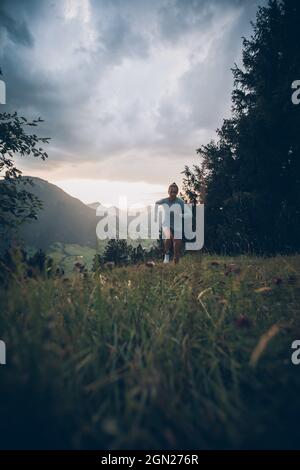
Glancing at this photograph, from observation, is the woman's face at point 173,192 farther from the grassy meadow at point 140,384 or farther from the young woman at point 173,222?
the grassy meadow at point 140,384

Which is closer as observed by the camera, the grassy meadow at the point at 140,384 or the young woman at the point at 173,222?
the grassy meadow at the point at 140,384

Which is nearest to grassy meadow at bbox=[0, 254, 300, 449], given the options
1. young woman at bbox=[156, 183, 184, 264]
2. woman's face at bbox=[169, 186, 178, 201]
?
young woman at bbox=[156, 183, 184, 264]

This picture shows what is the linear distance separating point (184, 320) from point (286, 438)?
3.44 ft

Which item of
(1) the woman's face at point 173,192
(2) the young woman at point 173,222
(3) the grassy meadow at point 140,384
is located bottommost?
(3) the grassy meadow at point 140,384

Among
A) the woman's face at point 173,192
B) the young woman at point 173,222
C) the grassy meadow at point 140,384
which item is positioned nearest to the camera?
the grassy meadow at point 140,384

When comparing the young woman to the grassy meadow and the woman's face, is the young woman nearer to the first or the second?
the woman's face

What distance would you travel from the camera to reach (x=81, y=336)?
1820mm

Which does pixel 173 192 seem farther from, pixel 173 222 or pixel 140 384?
pixel 140 384

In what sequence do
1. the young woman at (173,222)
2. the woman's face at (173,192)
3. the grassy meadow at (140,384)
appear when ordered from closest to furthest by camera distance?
the grassy meadow at (140,384) → the young woman at (173,222) → the woman's face at (173,192)

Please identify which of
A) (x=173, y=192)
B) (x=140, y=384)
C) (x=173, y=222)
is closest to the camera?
(x=140, y=384)

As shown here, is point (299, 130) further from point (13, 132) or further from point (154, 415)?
point (154, 415)

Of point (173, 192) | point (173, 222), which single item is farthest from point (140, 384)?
point (173, 192)

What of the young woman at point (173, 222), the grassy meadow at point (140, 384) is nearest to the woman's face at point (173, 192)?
the young woman at point (173, 222)
